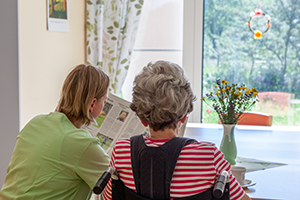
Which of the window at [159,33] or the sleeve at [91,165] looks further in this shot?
the window at [159,33]

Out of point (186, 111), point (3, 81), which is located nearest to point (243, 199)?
point (186, 111)

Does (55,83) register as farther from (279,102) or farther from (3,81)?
(279,102)

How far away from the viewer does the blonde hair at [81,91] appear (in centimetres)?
129

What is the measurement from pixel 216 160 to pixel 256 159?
96 centimetres

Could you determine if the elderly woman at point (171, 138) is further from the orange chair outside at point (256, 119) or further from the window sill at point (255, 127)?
the orange chair outside at point (256, 119)

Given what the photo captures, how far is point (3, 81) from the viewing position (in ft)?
5.77

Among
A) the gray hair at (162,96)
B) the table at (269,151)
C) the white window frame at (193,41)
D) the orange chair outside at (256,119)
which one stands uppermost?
the white window frame at (193,41)

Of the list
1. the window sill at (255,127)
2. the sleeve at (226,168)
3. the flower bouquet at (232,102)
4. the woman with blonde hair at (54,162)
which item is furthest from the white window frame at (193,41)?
the sleeve at (226,168)

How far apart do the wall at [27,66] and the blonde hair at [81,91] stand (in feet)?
2.00

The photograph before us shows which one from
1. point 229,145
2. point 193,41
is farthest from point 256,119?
point 229,145

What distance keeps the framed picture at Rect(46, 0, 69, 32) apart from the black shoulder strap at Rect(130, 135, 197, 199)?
1459mm

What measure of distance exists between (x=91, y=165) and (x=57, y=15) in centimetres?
136

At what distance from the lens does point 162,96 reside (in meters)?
0.96

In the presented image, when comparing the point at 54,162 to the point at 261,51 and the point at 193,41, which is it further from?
the point at 261,51
